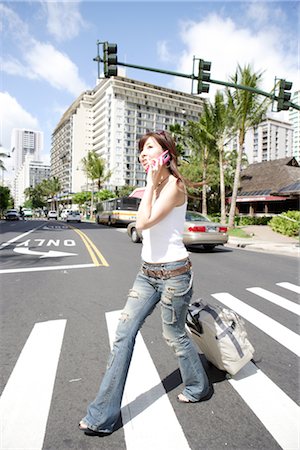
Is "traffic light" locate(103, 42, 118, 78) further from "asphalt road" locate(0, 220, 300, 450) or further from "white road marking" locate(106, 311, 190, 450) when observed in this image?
"white road marking" locate(106, 311, 190, 450)

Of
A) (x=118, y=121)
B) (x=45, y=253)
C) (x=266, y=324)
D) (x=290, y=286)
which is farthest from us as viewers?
(x=118, y=121)

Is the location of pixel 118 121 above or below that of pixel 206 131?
above

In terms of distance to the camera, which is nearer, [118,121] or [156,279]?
[156,279]

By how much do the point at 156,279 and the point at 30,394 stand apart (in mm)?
1494

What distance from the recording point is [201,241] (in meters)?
11.3

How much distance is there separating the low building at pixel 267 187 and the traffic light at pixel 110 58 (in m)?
25.1

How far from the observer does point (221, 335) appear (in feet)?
8.98

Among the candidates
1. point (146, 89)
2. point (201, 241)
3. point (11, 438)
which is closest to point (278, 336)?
point (11, 438)

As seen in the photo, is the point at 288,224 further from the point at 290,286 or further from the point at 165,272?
the point at 165,272

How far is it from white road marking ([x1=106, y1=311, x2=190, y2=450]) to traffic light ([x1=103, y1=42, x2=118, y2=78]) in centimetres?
1115

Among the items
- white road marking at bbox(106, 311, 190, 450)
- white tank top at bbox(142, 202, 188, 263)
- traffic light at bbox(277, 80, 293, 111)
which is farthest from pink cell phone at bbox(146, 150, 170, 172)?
traffic light at bbox(277, 80, 293, 111)

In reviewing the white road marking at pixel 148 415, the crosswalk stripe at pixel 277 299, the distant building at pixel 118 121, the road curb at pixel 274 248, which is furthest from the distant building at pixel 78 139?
the white road marking at pixel 148 415

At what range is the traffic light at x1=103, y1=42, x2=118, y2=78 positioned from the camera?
37.9 feet

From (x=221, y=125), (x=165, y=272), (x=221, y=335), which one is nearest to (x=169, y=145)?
(x=165, y=272)
